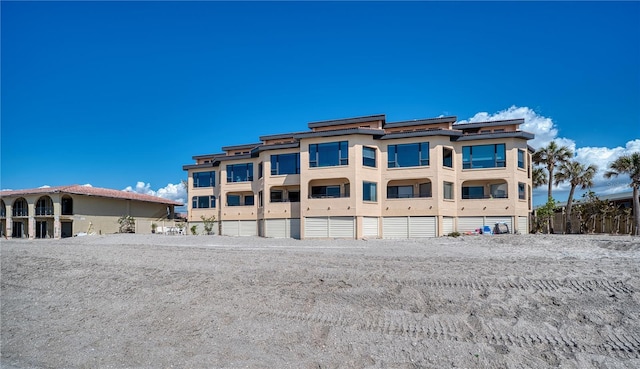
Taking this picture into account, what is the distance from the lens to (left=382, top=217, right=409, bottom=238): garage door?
29578mm

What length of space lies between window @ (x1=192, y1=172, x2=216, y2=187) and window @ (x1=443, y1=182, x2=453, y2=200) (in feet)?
81.2

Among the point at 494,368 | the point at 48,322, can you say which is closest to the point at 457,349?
the point at 494,368

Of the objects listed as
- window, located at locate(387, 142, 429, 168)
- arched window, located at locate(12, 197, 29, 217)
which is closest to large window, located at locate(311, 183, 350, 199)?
window, located at locate(387, 142, 429, 168)

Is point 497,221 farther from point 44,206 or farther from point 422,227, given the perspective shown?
point 44,206

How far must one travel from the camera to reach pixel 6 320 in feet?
30.8

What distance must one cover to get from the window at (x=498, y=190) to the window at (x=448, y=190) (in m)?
3.79

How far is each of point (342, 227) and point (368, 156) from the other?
242 inches

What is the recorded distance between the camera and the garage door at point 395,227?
2958 centimetres

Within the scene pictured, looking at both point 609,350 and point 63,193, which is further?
point 63,193

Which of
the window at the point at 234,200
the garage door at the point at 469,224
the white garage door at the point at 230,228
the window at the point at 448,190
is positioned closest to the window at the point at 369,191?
the window at the point at 448,190

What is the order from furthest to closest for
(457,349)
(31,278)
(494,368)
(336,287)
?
(31,278)
(336,287)
(457,349)
(494,368)

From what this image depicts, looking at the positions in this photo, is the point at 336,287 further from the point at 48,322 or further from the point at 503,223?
the point at 503,223

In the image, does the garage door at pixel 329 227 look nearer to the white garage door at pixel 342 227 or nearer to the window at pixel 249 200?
the white garage door at pixel 342 227

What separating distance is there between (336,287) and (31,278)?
11.0 meters
